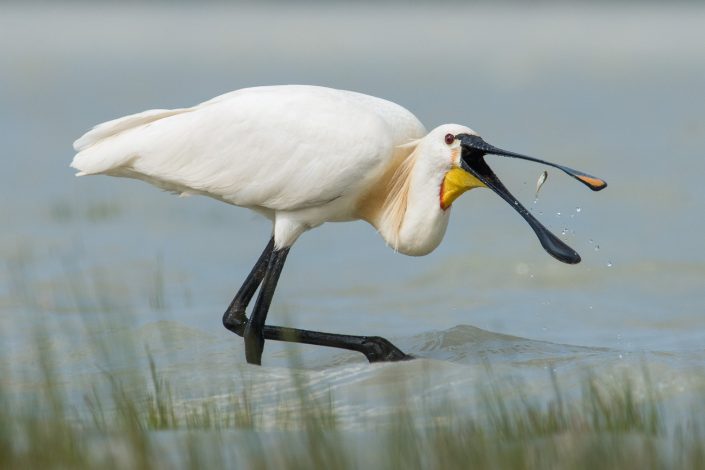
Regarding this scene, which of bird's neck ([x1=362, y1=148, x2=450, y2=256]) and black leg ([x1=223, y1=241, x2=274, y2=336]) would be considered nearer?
bird's neck ([x1=362, y1=148, x2=450, y2=256])

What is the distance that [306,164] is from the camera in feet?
30.3

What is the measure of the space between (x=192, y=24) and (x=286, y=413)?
5612 centimetres

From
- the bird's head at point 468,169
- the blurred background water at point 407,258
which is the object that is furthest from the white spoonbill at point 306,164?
the blurred background water at point 407,258

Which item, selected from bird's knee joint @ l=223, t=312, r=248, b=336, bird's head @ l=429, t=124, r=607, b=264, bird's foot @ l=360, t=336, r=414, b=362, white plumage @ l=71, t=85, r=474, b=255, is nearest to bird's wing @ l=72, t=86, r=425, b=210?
white plumage @ l=71, t=85, r=474, b=255

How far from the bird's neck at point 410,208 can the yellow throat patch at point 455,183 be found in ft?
0.11

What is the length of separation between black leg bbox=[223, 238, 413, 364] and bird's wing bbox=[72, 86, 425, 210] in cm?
38

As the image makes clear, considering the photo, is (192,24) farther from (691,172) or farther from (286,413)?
(286,413)

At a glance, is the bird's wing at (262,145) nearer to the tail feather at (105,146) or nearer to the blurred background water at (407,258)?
the tail feather at (105,146)

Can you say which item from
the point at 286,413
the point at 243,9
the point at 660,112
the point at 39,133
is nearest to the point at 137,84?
the point at 39,133

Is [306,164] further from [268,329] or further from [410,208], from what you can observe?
[268,329]

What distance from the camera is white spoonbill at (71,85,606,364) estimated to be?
30.2 ft

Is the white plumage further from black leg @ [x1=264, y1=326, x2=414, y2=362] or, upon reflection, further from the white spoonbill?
black leg @ [x1=264, y1=326, x2=414, y2=362]

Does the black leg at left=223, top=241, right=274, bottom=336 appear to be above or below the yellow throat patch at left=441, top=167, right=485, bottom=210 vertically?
below

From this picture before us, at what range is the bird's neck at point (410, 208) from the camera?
930cm
